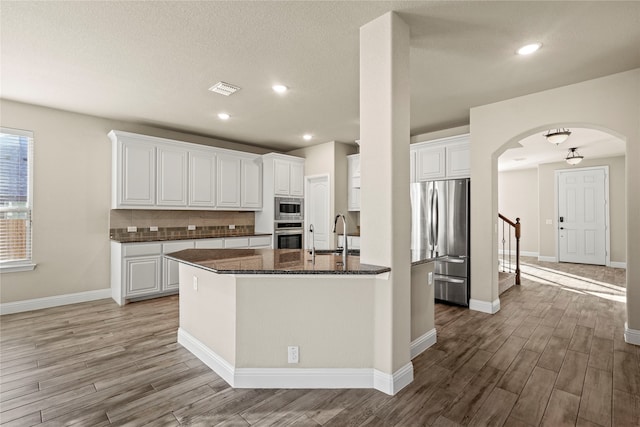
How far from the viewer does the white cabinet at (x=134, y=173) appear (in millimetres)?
4727

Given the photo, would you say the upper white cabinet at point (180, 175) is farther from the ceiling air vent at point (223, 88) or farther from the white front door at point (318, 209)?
the ceiling air vent at point (223, 88)

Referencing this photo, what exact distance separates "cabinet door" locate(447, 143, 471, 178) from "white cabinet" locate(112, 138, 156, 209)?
181 inches

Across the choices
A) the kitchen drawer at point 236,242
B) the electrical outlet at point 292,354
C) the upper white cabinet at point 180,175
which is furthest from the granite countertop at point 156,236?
the electrical outlet at point 292,354

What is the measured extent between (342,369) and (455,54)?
2.93 metres

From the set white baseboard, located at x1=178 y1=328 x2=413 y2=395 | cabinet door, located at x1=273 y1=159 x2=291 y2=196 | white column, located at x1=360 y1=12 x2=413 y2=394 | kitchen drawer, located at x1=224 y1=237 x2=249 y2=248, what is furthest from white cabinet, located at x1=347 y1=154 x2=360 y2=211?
white baseboard, located at x1=178 y1=328 x2=413 y2=395

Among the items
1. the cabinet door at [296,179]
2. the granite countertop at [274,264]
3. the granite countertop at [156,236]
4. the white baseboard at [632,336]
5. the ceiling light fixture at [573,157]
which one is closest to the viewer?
the granite countertop at [274,264]

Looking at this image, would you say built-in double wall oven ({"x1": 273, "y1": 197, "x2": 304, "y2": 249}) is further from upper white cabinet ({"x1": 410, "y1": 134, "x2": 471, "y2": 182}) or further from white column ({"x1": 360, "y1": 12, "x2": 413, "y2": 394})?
white column ({"x1": 360, "y1": 12, "x2": 413, "y2": 394})

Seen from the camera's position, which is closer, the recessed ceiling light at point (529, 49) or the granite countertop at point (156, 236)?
the recessed ceiling light at point (529, 49)

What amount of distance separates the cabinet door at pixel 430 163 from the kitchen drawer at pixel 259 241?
3.05 metres

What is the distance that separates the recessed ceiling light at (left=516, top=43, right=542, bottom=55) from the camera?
278 cm

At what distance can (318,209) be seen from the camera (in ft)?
21.9

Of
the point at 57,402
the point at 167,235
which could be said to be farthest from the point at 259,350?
the point at 167,235

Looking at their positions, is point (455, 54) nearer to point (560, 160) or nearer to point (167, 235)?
point (167, 235)

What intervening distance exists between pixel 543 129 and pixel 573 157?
14.1 ft
